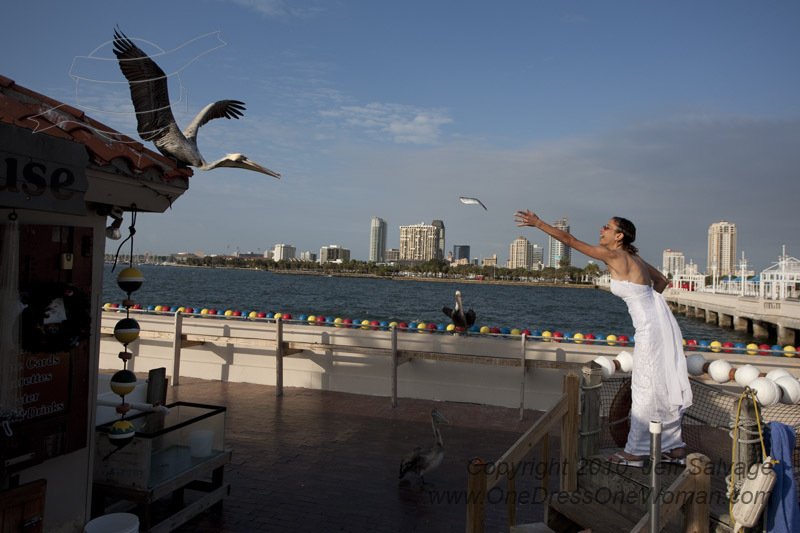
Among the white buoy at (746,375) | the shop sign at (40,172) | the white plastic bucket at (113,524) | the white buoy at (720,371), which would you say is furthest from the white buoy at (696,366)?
the shop sign at (40,172)

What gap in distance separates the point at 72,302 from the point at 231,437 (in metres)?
3.96

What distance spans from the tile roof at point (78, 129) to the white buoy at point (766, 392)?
4498mm

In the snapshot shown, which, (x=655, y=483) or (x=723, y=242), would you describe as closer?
(x=655, y=483)

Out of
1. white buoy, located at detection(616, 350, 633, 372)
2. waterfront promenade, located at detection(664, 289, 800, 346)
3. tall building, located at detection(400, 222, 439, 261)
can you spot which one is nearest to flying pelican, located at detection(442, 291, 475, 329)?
white buoy, located at detection(616, 350, 633, 372)

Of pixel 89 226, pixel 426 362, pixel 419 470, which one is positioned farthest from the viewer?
pixel 426 362

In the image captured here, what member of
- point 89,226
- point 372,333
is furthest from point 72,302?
point 372,333

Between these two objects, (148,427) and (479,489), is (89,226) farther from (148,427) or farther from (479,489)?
(479,489)

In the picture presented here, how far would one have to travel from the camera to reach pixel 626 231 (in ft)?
13.7

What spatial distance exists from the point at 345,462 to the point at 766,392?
174 inches

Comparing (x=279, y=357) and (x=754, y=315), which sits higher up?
(x=279, y=357)

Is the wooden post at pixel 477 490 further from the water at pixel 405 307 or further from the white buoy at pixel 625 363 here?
the water at pixel 405 307

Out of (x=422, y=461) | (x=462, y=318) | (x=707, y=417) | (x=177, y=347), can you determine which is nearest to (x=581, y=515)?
(x=707, y=417)

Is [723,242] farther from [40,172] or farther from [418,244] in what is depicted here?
[40,172]

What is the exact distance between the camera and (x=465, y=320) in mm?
10570
